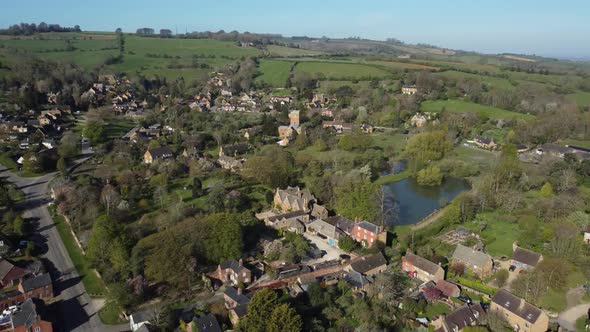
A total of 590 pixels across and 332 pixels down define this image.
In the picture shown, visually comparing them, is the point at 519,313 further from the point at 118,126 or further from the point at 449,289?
the point at 118,126

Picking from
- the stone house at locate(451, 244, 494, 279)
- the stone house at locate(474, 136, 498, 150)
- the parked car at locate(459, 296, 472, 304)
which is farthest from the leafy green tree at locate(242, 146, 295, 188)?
the stone house at locate(474, 136, 498, 150)

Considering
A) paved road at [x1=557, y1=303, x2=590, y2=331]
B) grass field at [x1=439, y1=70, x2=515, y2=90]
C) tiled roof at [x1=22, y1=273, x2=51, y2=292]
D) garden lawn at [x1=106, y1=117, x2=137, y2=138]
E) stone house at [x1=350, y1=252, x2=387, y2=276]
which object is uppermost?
grass field at [x1=439, y1=70, x2=515, y2=90]

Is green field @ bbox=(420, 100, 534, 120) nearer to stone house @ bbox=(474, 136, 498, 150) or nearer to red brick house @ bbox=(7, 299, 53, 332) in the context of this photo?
stone house @ bbox=(474, 136, 498, 150)

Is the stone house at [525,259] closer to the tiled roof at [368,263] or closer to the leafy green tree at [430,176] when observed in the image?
the tiled roof at [368,263]

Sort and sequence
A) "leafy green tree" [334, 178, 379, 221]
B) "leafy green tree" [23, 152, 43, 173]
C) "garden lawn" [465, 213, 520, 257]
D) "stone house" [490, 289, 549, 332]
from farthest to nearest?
"leafy green tree" [23, 152, 43, 173] < "leafy green tree" [334, 178, 379, 221] < "garden lawn" [465, 213, 520, 257] < "stone house" [490, 289, 549, 332]

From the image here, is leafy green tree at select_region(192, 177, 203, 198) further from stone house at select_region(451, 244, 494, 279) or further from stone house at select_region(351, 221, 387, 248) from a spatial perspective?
stone house at select_region(451, 244, 494, 279)

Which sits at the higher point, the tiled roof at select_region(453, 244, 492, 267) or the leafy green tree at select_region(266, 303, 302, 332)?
the leafy green tree at select_region(266, 303, 302, 332)

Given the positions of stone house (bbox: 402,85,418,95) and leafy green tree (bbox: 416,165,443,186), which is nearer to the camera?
leafy green tree (bbox: 416,165,443,186)

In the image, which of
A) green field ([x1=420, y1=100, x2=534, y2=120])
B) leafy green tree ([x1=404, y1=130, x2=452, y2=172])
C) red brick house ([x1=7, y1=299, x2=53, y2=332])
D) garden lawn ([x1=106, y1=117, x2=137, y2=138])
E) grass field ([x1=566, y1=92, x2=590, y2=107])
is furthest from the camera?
grass field ([x1=566, y1=92, x2=590, y2=107])
